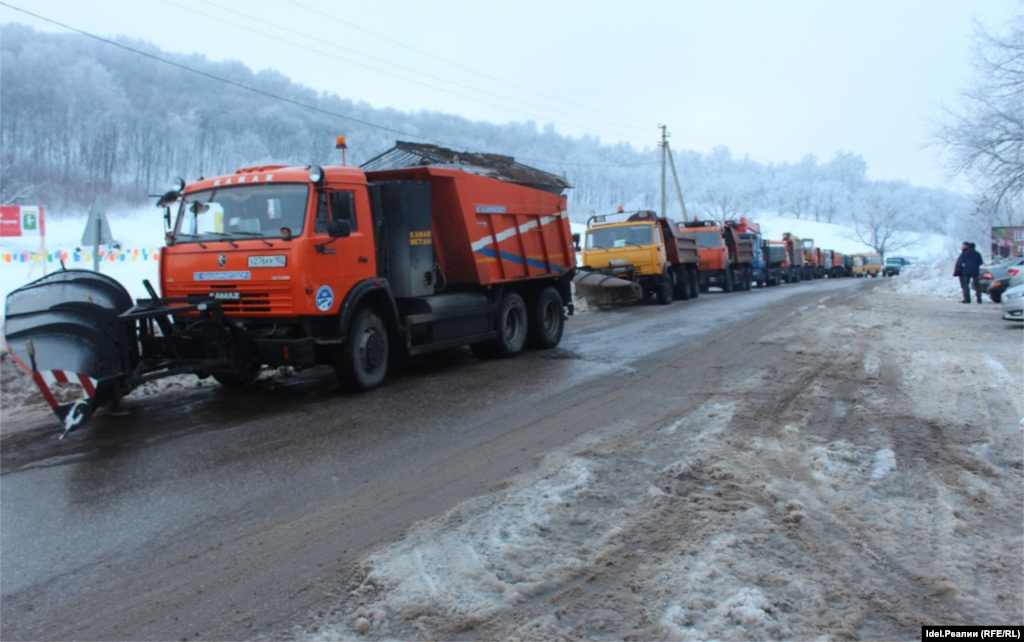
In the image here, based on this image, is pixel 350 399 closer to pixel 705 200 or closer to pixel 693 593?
pixel 693 593

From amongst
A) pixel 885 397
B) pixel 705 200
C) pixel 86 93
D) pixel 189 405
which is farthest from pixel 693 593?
pixel 705 200

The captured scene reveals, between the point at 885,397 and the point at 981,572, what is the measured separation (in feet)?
14.1

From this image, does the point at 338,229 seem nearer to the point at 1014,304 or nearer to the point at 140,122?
the point at 1014,304

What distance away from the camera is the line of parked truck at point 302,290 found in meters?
6.32

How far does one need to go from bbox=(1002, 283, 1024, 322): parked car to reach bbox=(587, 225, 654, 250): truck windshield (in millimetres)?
9994

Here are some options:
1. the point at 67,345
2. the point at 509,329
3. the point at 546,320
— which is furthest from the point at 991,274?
the point at 67,345

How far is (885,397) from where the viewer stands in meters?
7.29

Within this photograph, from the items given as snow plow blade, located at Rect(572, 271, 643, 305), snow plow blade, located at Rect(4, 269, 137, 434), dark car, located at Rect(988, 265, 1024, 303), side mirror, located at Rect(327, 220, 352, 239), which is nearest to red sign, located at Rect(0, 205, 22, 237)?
snow plow blade, located at Rect(572, 271, 643, 305)

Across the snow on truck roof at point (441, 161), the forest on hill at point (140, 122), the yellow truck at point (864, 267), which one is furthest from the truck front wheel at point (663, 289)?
the yellow truck at point (864, 267)

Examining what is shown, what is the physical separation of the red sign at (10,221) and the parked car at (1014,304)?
24.9m

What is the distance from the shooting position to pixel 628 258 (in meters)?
21.7

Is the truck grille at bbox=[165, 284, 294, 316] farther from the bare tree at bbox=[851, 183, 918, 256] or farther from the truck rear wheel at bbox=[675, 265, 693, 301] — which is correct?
the bare tree at bbox=[851, 183, 918, 256]

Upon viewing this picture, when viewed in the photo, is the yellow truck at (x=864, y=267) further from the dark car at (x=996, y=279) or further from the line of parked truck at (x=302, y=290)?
the line of parked truck at (x=302, y=290)

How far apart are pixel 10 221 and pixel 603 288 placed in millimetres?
17662
